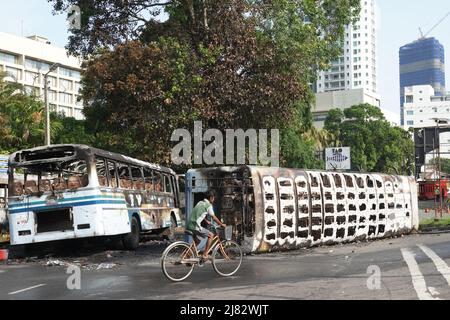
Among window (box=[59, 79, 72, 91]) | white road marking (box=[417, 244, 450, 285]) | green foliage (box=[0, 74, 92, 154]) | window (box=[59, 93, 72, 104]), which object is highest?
window (box=[59, 79, 72, 91])

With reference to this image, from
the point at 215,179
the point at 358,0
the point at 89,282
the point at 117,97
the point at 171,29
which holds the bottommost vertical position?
the point at 89,282

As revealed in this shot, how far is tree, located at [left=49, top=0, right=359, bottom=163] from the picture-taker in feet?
66.6

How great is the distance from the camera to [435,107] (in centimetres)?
15875

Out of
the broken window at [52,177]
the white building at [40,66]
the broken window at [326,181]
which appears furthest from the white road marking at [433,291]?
the white building at [40,66]

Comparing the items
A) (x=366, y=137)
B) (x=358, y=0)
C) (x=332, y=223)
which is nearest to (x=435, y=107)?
(x=366, y=137)

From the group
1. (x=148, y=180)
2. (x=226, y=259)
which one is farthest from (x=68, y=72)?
(x=226, y=259)

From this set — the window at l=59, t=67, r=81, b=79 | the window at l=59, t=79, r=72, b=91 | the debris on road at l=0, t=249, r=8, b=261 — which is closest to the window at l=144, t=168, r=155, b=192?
the debris on road at l=0, t=249, r=8, b=261

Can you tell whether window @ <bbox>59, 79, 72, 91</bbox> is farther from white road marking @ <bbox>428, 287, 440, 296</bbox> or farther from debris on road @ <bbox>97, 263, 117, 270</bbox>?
white road marking @ <bbox>428, 287, 440, 296</bbox>

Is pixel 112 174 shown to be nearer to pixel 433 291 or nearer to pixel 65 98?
pixel 433 291

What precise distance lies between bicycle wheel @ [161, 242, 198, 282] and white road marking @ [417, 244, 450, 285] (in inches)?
178

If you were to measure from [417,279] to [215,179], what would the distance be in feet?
23.7

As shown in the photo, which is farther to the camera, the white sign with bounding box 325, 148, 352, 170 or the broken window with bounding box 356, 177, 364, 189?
the white sign with bounding box 325, 148, 352, 170

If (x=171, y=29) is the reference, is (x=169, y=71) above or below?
below
